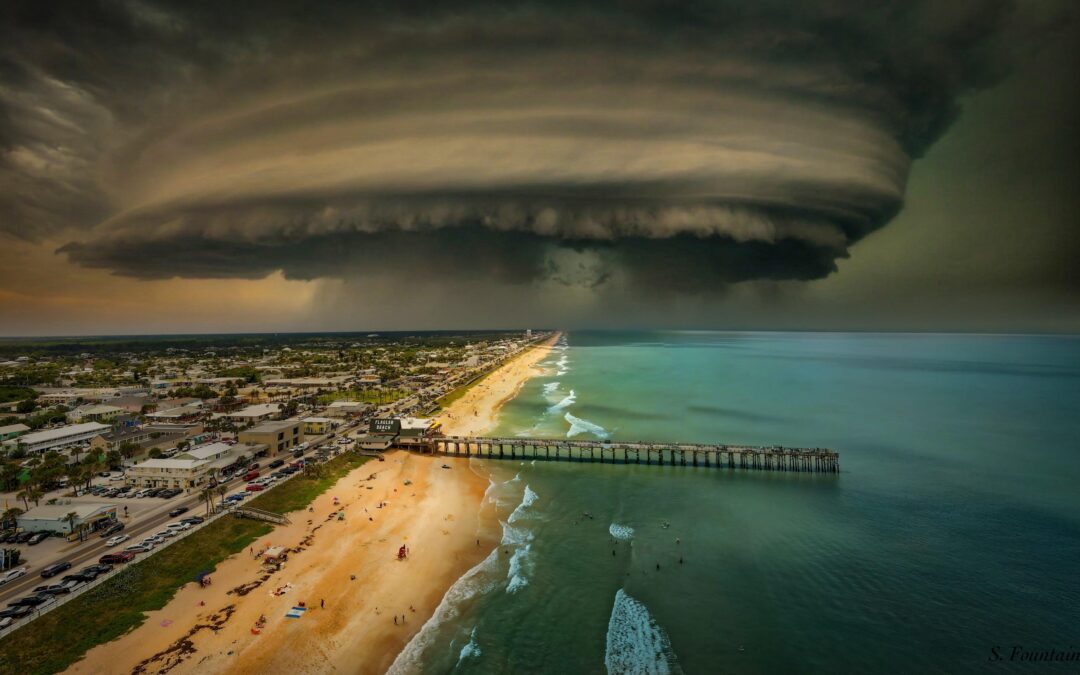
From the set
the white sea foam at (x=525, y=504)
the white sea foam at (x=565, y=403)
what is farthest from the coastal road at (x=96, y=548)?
the white sea foam at (x=565, y=403)

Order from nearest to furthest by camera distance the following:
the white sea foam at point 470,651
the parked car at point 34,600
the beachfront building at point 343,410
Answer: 1. the white sea foam at point 470,651
2. the parked car at point 34,600
3. the beachfront building at point 343,410

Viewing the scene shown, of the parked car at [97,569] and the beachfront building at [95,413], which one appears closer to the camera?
the parked car at [97,569]

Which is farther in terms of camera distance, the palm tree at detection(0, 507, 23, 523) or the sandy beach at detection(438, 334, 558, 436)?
the sandy beach at detection(438, 334, 558, 436)

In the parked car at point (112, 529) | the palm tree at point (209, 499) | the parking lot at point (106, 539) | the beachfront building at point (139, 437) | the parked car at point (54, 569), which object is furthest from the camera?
the beachfront building at point (139, 437)

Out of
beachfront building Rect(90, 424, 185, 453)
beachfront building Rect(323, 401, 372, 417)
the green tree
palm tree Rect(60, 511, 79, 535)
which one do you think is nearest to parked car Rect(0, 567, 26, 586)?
palm tree Rect(60, 511, 79, 535)

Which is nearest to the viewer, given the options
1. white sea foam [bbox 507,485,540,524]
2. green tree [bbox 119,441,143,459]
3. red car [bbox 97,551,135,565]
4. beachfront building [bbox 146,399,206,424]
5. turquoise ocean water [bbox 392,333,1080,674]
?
turquoise ocean water [bbox 392,333,1080,674]

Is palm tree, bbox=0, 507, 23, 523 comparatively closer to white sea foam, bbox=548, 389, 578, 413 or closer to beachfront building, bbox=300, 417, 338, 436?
beachfront building, bbox=300, 417, 338, 436

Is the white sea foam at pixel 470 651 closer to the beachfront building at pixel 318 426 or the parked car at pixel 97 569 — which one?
the parked car at pixel 97 569
